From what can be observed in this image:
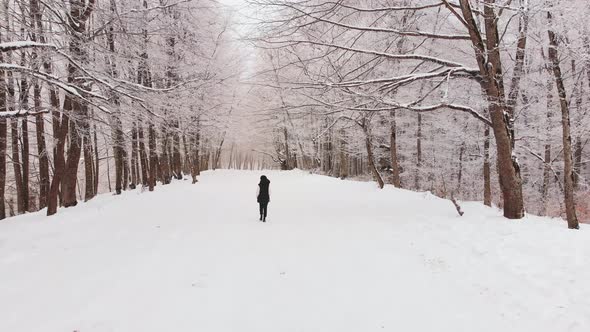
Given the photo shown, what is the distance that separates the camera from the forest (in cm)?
866

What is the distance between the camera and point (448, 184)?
84.1ft

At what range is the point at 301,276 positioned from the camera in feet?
20.4

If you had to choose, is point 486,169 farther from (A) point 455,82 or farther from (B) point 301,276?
(B) point 301,276

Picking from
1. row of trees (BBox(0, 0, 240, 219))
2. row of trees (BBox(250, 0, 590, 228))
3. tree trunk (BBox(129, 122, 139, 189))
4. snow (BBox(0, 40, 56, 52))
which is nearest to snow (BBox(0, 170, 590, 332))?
row of trees (BBox(250, 0, 590, 228))

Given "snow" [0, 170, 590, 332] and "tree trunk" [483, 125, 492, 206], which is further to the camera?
"tree trunk" [483, 125, 492, 206]

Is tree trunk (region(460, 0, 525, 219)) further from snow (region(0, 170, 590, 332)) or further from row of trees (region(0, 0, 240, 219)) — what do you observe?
row of trees (region(0, 0, 240, 219))

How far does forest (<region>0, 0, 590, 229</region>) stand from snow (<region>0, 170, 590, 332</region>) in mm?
2532

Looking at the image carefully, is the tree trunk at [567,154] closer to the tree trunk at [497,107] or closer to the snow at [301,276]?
the tree trunk at [497,107]

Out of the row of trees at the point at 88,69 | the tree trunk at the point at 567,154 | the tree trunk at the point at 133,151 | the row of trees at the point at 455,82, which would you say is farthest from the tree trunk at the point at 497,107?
the tree trunk at the point at 133,151

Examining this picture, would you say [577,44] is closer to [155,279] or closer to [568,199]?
[568,199]

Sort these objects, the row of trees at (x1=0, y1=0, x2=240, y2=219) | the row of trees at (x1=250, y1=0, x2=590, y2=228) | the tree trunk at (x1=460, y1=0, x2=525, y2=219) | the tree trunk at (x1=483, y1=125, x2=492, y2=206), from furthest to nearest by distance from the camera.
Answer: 1. the tree trunk at (x1=483, y1=125, x2=492, y2=206)
2. the row of trees at (x1=250, y1=0, x2=590, y2=228)
3. the tree trunk at (x1=460, y1=0, x2=525, y2=219)
4. the row of trees at (x1=0, y1=0, x2=240, y2=219)

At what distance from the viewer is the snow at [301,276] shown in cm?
460

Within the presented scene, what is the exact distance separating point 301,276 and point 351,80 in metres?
5.65

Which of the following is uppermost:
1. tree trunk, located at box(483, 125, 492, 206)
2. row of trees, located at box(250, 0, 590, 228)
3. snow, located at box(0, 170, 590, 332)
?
row of trees, located at box(250, 0, 590, 228)
